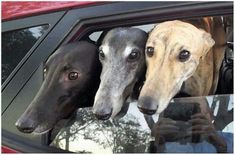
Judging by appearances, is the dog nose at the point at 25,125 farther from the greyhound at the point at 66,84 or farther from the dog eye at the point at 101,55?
the dog eye at the point at 101,55

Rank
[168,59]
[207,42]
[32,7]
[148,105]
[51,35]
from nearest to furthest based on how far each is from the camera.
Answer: [148,105] < [168,59] < [207,42] < [51,35] < [32,7]

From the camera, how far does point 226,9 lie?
2584mm

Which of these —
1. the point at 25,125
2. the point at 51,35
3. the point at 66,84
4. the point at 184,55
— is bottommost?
the point at 25,125

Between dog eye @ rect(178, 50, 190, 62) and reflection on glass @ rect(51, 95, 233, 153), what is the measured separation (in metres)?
0.16

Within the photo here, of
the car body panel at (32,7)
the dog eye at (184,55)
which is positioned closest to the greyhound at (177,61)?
the dog eye at (184,55)

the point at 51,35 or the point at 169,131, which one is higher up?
the point at 51,35

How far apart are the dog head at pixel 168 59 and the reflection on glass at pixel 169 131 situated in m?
0.08

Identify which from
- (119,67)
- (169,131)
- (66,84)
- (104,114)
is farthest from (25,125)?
(169,131)

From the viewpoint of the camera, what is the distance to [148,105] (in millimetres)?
2498

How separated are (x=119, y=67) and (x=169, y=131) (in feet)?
1.11

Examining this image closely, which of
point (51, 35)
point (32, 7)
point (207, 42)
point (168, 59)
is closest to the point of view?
point (168, 59)

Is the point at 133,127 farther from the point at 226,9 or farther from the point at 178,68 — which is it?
the point at 226,9

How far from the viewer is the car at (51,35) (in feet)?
8.74

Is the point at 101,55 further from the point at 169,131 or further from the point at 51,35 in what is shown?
the point at 169,131
